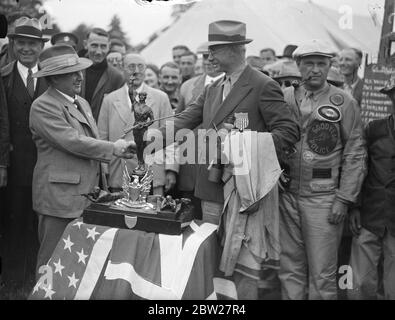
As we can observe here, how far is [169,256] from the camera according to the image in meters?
3.29

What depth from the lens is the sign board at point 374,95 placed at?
4.50 metres

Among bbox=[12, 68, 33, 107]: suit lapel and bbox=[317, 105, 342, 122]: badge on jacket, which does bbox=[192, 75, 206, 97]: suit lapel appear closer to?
bbox=[317, 105, 342, 122]: badge on jacket

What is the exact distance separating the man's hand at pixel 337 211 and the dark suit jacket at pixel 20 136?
2.54m

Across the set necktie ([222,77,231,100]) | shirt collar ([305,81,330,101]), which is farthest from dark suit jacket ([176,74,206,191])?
shirt collar ([305,81,330,101])

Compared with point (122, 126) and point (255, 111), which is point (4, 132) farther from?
point (255, 111)

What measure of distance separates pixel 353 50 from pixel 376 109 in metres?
1.21

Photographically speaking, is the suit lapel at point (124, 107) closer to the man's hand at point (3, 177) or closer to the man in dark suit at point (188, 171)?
the man in dark suit at point (188, 171)

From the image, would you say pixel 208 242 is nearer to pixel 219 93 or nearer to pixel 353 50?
pixel 219 93

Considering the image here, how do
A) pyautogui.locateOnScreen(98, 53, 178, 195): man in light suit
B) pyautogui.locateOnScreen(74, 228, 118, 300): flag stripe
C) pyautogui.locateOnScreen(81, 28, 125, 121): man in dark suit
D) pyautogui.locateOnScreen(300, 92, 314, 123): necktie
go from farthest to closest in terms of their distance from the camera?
1. pyautogui.locateOnScreen(81, 28, 125, 121): man in dark suit
2. pyautogui.locateOnScreen(98, 53, 178, 195): man in light suit
3. pyautogui.locateOnScreen(300, 92, 314, 123): necktie
4. pyautogui.locateOnScreen(74, 228, 118, 300): flag stripe

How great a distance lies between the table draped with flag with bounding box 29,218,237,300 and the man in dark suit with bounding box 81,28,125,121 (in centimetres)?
206

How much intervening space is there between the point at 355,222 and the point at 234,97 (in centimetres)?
140

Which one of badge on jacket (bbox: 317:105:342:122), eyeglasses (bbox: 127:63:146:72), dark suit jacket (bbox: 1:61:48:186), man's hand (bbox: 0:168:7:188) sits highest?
eyeglasses (bbox: 127:63:146:72)

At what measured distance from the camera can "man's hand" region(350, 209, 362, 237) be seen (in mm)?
4098

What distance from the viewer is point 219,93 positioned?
3.87 m
